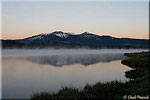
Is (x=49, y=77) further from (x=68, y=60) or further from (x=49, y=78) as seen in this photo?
(x=68, y=60)

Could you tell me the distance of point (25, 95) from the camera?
19500 mm

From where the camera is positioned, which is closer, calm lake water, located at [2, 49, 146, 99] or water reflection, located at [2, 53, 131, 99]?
water reflection, located at [2, 53, 131, 99]

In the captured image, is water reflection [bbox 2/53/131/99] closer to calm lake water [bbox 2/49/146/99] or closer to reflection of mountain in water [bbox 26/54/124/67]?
calm lake water [bbox 2/49/146/99]

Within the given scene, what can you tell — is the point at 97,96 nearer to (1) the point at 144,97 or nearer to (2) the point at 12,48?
(1) the point at 144,97

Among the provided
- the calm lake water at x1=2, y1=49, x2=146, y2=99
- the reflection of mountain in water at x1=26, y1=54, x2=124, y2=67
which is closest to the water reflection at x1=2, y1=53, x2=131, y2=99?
the calm lake water at x1=2, y1=49, x2=146, y2=99

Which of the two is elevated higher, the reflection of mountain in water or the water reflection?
the water reflection

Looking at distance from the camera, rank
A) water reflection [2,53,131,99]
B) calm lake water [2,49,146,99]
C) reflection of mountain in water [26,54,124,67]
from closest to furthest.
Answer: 1. water reflection [2,53,131,99]
2. calm lake water [2,49,146,99]
3. reflection of mountain in water [26,54,124,67]

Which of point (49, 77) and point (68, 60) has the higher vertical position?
point (49, 77)

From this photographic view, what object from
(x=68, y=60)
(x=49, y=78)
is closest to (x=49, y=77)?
(x=49, y=78)

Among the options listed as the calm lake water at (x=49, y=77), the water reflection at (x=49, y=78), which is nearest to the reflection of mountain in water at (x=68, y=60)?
the calm lake water at (x=49, y=77)

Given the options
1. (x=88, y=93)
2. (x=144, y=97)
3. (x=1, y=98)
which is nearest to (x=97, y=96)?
(x=88, y=93)

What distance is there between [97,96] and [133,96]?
3.06 metres

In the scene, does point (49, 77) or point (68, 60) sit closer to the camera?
point (49, 77)

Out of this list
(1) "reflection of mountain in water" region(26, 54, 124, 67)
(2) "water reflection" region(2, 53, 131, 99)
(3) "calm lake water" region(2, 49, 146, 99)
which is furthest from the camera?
(1) "reflection of mountain in water" region(26, 54, 124, 67)
